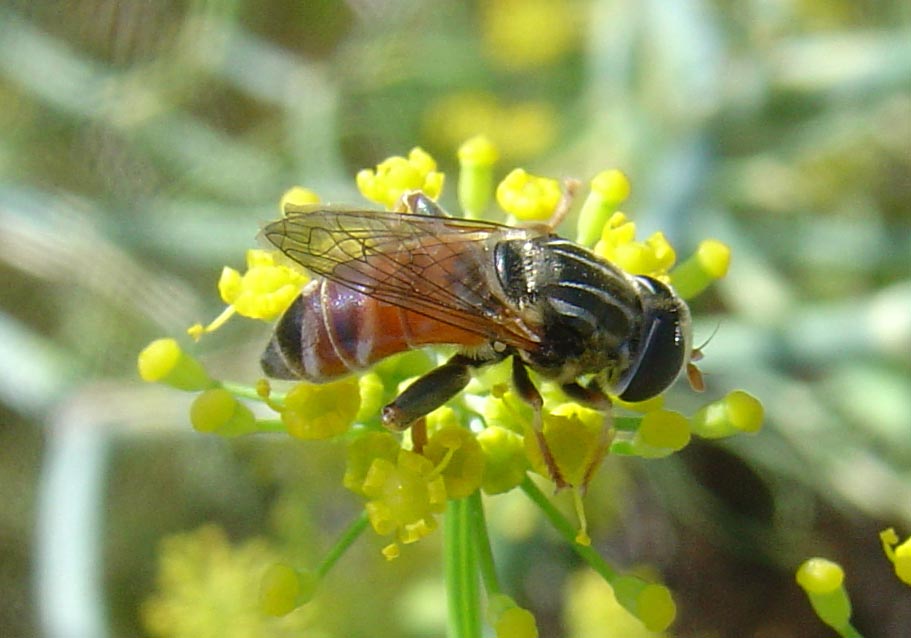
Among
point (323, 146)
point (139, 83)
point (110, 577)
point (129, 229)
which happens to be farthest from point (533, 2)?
point (110, 577)

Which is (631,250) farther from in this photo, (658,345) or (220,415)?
(220,415)

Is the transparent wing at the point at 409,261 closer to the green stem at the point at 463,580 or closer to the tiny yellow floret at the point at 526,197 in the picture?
the tiny yellow floret at the point at 526,197

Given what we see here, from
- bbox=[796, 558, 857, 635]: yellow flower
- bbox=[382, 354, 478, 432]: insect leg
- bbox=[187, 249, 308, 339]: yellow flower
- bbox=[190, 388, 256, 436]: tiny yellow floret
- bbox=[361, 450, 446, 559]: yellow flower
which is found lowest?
bbox=[796, 558, 857, 635]: yellow flower

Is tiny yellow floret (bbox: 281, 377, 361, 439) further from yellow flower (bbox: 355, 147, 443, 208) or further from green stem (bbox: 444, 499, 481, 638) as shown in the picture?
yellow flower (bbox: 355, 147, 443, 208)

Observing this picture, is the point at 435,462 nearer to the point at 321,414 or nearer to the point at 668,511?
the point at 321,414

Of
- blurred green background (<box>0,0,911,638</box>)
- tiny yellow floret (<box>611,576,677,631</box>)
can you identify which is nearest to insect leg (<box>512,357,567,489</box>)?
tiny yellow floret (<box>611,576,677,631</box>)

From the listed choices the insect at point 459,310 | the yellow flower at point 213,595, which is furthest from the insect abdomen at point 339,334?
the yellow flower at point 213,595

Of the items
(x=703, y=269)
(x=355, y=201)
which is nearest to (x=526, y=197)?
(x=703, y=269)
